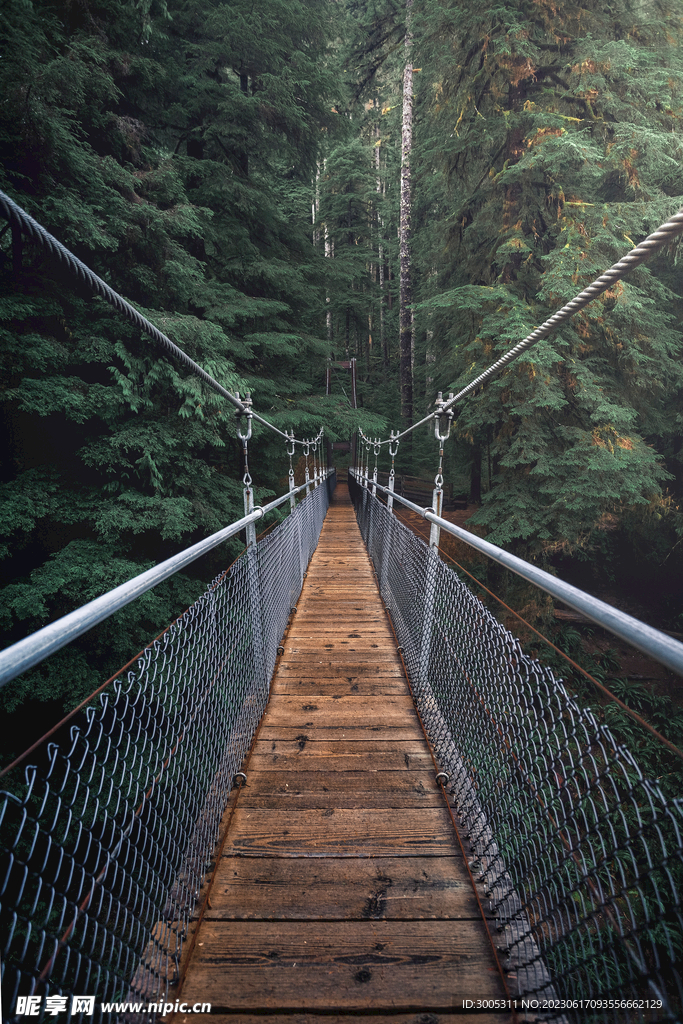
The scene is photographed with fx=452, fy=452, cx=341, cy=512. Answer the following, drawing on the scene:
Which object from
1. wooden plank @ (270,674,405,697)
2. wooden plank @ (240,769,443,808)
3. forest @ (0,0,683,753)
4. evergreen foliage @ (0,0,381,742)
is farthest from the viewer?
forest @ (0,0,683,753)

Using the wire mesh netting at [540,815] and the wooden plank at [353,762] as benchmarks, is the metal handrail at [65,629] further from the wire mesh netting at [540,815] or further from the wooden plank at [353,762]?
the wooden plank at [353,762]

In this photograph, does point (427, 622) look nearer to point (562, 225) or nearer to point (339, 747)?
point (339, 747)

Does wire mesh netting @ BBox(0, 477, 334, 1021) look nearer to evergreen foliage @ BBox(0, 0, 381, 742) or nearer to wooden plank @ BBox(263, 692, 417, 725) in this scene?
wooden plank @ BBox(263, 692, 417, 725)

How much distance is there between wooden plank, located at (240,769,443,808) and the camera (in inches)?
71.4

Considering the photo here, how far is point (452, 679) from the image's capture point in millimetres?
2086

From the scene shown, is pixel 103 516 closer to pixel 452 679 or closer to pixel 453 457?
pixel 452 679

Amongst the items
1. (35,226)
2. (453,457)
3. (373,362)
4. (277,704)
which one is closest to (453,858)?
(277,704)

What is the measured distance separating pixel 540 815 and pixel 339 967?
701mm

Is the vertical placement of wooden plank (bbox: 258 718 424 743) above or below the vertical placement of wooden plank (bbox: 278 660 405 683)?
below

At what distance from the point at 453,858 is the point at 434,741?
560mm

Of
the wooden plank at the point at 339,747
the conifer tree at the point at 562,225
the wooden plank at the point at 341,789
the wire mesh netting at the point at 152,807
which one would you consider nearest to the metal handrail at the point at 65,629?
the wire mesh netting at the point at 152,807

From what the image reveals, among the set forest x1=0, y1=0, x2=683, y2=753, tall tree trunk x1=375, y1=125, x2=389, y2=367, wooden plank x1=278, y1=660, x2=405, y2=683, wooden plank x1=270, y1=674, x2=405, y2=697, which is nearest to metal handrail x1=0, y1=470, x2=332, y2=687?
wooden plank x1=270, y1=674, x2=405, y2=697

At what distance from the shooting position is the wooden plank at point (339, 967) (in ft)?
3.92

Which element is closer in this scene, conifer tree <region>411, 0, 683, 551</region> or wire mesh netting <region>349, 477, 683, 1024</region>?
wire mesh netting <region>349, 477, 683, 1024</region>
